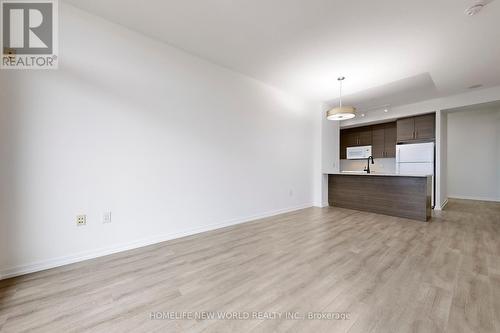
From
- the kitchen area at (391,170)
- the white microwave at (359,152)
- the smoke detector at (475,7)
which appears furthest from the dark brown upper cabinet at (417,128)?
the smoke detector at (475,7)

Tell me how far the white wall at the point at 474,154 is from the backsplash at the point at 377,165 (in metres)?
1.82

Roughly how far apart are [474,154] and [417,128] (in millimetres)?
2449

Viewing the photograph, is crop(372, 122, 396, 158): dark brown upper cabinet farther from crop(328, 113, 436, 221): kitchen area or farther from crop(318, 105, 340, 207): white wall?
crop(318, 105, 340, 207): white wall

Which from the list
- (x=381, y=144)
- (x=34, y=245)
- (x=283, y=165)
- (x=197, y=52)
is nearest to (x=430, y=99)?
(x=381, y=144)

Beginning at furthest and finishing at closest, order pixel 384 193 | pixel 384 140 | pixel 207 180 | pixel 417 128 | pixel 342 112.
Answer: pixel 384 140
pixel 417 128
pixel 384 193
pixel 342 112
pixel 207 180

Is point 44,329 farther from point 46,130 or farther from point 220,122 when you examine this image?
point 220,122

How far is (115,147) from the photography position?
2.36m

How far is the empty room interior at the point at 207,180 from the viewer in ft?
4.85

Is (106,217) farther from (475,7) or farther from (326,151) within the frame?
(326,151)

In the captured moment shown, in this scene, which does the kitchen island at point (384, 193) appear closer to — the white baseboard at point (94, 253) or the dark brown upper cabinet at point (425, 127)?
the dark brown upper cabinet at point (425, 127)

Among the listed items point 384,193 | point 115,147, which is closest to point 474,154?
point 384,193

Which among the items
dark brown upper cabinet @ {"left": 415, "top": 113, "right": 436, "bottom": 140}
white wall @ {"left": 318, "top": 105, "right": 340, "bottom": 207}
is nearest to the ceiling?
dark brown upper cabinet @ {"left": 415, "top": 113, "right": 436, "bottom": 140}

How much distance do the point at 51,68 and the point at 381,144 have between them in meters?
7.32

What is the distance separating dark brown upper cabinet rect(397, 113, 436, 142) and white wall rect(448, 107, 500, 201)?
4.25 feet
